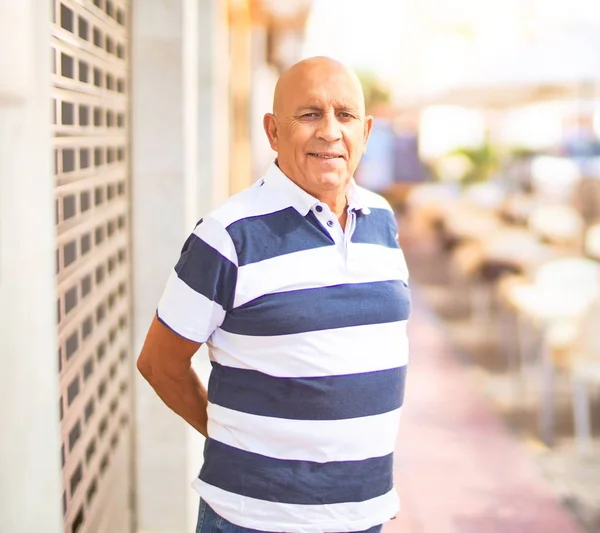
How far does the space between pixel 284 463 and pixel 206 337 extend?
30 cm

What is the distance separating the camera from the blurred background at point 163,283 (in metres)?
1.45

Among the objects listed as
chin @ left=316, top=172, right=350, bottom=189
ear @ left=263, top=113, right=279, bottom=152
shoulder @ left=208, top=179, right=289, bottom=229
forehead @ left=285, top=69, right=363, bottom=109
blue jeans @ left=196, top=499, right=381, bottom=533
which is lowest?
blue jeans @ left=196, top=499, right=381, bottom=533

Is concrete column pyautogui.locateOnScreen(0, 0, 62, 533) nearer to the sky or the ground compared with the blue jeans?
nearer to the sky

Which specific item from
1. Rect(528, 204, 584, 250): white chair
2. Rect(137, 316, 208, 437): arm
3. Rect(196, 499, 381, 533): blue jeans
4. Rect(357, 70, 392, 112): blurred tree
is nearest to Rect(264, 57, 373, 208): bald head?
Rect(137, 316, 208, 437): arm

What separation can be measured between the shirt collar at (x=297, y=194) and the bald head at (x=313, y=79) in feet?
0.45

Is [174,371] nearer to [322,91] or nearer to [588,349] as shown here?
[322,91]

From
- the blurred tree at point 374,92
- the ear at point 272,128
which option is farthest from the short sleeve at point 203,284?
the blurred tree at point 374,92

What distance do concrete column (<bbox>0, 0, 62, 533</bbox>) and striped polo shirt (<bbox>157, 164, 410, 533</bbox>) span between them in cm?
40

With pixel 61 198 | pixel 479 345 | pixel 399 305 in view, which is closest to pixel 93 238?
pixel 61 198

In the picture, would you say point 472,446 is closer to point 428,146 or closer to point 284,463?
point 284,463

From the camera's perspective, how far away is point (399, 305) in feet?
6.31

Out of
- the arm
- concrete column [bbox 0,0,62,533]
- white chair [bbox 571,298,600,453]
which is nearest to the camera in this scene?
concrete column [bbox 0,0,62,533]

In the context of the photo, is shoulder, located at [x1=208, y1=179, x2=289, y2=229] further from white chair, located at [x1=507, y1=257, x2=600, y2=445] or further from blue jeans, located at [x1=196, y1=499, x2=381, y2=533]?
white chair, located at [x1=507, y1=257, x2=600, y2=445]

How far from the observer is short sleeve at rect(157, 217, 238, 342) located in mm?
1798
